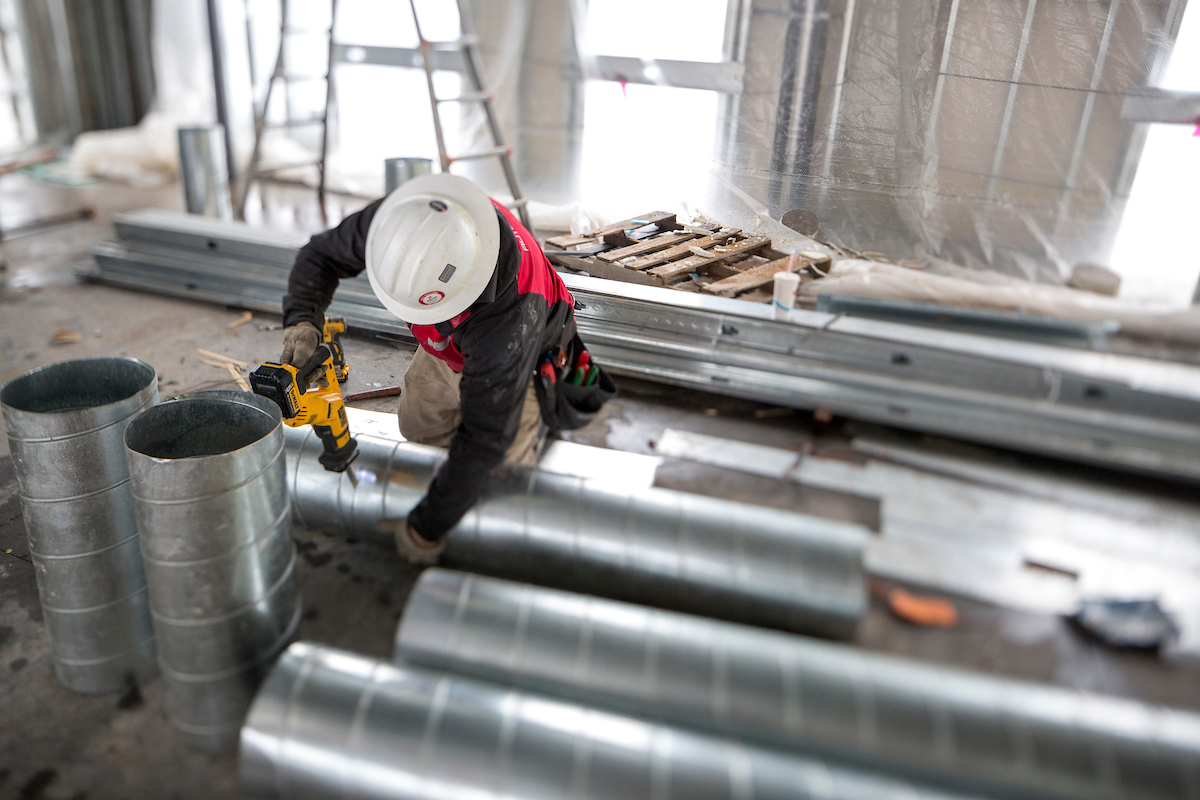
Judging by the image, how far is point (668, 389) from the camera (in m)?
3.24

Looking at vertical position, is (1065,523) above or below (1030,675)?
above

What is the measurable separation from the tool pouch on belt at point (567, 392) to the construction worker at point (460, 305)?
0.01 metres

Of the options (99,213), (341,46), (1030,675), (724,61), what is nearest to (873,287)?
(724,61)

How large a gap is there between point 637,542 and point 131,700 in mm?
1395

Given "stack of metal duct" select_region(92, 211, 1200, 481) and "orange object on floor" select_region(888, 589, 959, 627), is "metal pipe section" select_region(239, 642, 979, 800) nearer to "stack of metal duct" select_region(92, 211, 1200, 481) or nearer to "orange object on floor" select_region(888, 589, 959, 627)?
"orange object on floor" select_region(888, 589, 959, 627)

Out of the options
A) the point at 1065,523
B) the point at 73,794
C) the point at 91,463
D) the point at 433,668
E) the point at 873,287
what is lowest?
the point at 73,794

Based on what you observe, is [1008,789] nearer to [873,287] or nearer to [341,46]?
[873,287]

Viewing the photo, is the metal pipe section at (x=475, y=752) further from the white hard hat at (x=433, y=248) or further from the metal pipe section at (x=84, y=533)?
the white hard hat at (x=433, y=248)

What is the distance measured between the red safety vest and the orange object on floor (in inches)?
50.5

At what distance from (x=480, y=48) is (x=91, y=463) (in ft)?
15.1

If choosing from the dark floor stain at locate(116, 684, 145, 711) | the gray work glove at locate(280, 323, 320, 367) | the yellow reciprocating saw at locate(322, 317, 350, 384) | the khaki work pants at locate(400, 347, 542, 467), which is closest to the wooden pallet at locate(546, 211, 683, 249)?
the khaki work pants at locate(400, 347, 542, 467)

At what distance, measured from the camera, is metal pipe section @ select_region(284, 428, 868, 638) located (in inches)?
79.2

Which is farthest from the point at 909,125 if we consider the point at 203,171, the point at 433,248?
the point at 203,171

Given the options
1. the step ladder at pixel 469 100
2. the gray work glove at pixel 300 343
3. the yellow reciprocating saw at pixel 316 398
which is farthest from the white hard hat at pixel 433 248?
the step ladder at pixel 469 100
